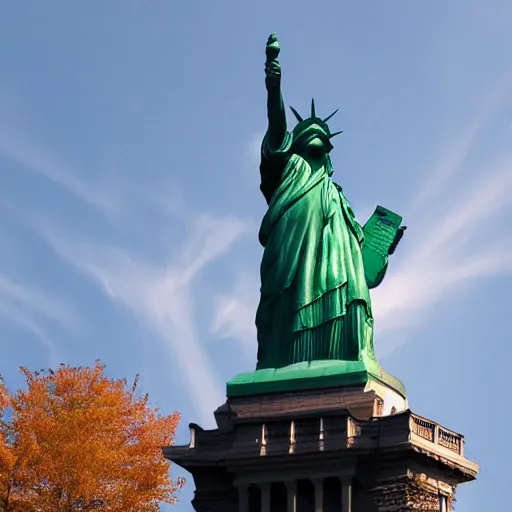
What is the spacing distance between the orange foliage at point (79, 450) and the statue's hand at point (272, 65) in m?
9.09

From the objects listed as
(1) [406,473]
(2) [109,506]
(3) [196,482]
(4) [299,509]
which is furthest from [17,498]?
(1) [406,473]

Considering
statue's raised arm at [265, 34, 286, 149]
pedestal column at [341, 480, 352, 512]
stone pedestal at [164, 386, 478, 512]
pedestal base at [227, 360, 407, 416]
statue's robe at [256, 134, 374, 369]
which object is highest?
Answer: statue's raised arm at [265, 34, 286, 149]

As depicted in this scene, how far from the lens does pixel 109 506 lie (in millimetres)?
27266

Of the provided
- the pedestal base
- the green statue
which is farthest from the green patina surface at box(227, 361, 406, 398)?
the green statue

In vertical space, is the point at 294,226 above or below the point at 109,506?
above

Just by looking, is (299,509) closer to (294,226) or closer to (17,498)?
(294,226)

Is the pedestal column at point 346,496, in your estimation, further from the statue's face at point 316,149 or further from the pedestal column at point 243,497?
the statue's face at point 316,149

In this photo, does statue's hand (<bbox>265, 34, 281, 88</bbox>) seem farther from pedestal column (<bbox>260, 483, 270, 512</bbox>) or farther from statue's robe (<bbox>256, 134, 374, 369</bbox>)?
pedestal column (<bbox>260, 483, 270, 512</bbox>)

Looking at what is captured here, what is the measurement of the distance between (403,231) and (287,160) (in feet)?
10.7

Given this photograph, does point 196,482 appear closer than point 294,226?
Yes

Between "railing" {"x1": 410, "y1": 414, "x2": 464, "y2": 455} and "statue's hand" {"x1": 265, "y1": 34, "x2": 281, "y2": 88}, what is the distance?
7.95 metres

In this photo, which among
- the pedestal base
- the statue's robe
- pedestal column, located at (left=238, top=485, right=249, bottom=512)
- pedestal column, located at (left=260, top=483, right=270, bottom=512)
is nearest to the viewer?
pedestal column, located at (left=260, top=483, right=270, bottom=512)

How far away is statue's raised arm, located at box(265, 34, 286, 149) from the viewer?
24.5 meters

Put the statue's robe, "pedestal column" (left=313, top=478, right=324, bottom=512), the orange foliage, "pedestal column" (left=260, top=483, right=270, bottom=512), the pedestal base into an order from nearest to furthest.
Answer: "pedestal column" (left=313, top=478, right=324, bottom=512)
"pedestal column" (left=260, top=483, right=270, bottom=512)
the pedestal base
the statue's robe
the orange foliage
